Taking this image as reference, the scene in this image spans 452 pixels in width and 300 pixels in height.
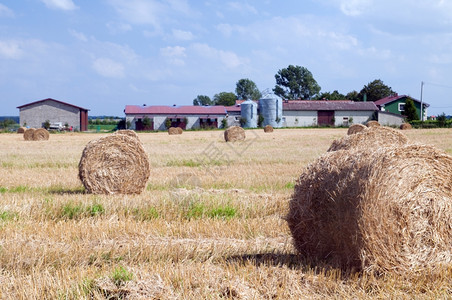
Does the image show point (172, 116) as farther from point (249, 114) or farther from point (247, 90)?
point (247, 90)

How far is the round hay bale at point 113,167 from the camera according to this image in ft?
37.7

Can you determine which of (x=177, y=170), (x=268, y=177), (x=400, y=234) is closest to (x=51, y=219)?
(x=400, y=234)

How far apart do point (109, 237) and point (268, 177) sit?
6892 millimetres

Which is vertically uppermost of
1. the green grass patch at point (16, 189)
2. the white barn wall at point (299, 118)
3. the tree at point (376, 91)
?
the tree at point (376, 91)

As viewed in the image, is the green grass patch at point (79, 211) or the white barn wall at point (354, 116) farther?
the white barn wall at point (354, 116)

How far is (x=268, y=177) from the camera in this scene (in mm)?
13164

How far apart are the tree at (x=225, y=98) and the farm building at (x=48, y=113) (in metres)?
56.6

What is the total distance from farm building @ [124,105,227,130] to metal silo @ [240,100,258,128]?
312 cm

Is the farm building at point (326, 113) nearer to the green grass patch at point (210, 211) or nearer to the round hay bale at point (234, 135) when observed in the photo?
the round hay bale at point (234, 135)

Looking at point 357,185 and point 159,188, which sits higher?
point 357,185

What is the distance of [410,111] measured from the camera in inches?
2840

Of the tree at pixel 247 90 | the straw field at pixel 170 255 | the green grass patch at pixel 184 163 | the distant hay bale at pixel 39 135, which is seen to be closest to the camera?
the straw field at pixel 170 255

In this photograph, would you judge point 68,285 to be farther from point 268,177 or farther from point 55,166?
point 55,166

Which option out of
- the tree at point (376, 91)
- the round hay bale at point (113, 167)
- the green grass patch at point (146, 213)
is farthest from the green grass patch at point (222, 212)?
the tree at point (376, 91)
